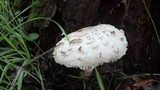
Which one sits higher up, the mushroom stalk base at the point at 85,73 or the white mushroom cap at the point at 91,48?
the white mushroom cap at the point at 91,48

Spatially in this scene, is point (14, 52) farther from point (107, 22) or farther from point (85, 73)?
point (107, 22)

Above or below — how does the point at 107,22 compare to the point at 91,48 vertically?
above

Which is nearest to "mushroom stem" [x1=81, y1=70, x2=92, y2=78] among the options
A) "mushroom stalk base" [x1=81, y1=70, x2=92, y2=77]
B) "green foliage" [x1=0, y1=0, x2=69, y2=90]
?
"mushroom stalk base" [x1=81, y1=70, x2=92, y2=77]

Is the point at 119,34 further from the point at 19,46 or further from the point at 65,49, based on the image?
the point at 19,46

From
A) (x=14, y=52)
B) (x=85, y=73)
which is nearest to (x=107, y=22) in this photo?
(x=85, y=73)

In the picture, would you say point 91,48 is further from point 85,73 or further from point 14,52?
point 14,52

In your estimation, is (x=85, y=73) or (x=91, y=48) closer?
(x=91, y=48)

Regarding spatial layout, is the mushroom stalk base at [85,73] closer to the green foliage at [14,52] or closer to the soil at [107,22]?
the soil at [107,22]

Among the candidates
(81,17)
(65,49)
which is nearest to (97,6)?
(81,17)

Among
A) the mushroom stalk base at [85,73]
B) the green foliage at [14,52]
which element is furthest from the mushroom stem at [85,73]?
the green foliage at [14,52]
